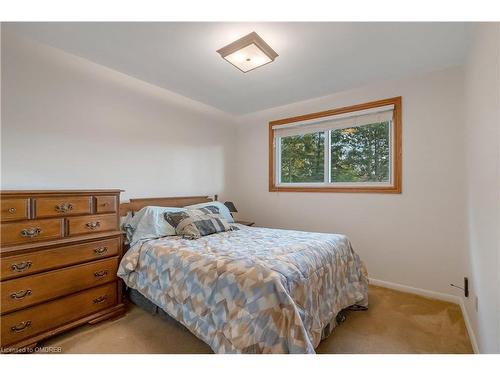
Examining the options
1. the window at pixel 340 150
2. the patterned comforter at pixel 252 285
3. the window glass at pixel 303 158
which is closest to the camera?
the patterned comforter at pixel 252 285

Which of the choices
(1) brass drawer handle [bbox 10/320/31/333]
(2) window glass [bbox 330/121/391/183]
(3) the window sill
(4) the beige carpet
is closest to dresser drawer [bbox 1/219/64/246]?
(1) brass drawer handle [bbox 10/320/31/333]

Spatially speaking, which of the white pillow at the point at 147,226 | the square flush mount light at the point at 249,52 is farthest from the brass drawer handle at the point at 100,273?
the square flush mount light at the point at 249,52

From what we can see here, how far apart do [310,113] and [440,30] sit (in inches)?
63.1

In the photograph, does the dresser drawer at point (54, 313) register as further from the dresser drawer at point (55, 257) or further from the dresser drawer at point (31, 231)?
the dresser drawer at point (31, 231)

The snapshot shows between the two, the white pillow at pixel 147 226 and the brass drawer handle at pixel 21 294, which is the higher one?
the white pillow at pixel 147 226

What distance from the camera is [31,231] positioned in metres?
1.58

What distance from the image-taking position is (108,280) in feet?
6.44

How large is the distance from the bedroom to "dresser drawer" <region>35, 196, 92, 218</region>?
1cm

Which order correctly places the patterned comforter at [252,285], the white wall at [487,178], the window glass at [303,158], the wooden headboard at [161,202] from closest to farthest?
1. the white wall at [487,178]
2. the patterned comforter at [252,285]
3. the wooden headboard at [161,202]
4. the window glass at [303,158]

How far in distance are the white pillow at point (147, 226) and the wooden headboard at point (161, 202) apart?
0.20 meters

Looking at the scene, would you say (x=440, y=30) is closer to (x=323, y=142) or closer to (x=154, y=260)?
(x=323, y=142)

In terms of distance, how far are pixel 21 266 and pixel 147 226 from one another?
2.98 ft

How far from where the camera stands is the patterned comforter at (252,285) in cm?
123

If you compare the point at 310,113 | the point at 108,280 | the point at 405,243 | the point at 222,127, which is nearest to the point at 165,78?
the point at 222,127
